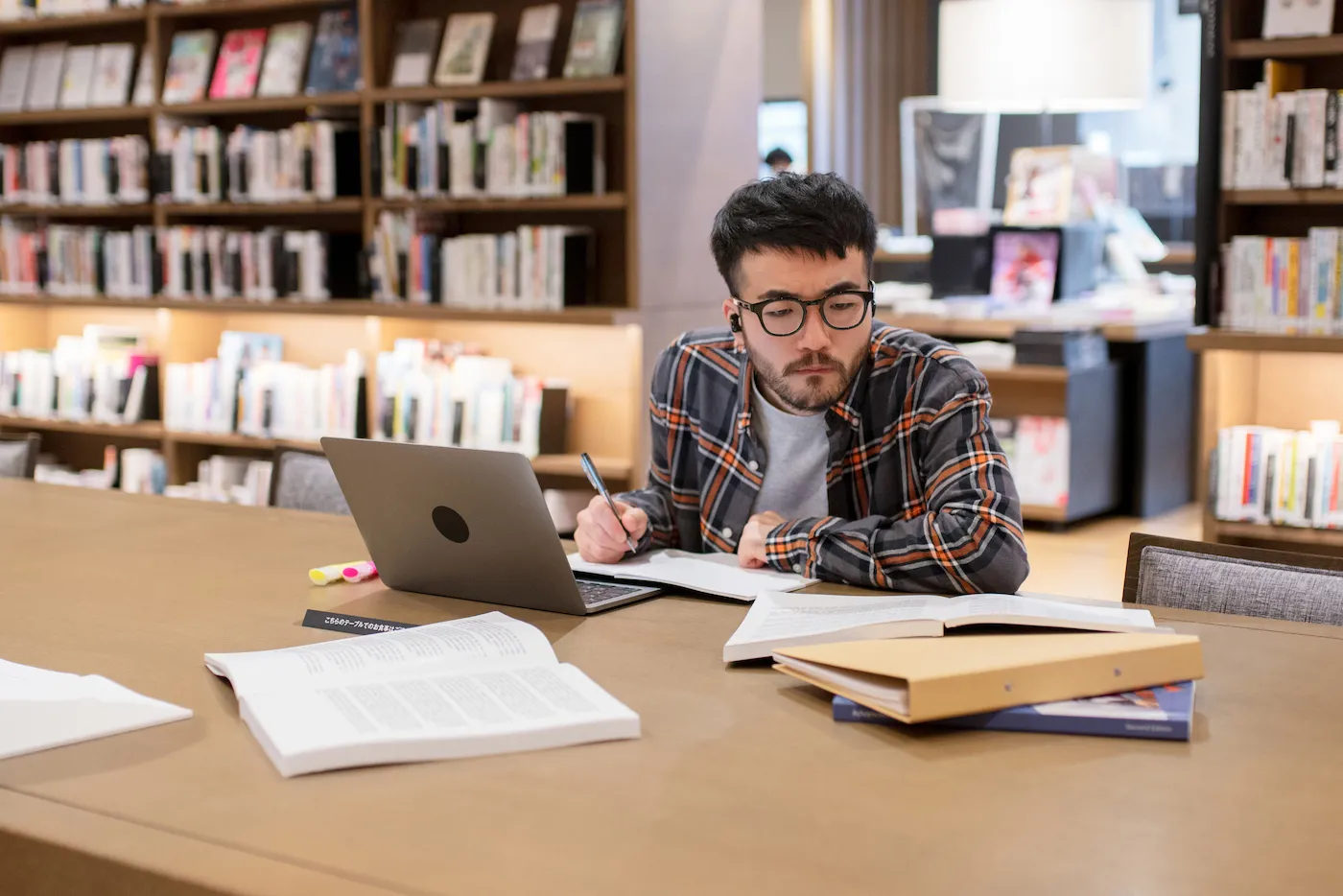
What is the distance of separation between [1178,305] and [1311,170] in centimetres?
272

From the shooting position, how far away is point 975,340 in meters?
6.25

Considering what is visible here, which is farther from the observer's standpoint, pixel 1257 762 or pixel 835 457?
pixel 835 457

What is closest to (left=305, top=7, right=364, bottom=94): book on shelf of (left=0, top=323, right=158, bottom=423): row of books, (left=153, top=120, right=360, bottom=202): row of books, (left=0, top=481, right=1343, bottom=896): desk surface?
(left=153, top=120, right=360, bottom=202): row of books

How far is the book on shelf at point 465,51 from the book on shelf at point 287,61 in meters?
0.62

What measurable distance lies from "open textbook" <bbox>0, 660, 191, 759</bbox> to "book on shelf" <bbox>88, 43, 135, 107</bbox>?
4424mm

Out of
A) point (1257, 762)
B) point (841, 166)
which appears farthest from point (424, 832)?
point (841, 166)

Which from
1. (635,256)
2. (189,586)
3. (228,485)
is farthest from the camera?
(228,485)

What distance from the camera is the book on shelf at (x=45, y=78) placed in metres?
5.61

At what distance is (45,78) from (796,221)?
14.7ft

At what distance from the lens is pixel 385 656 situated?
60.2 inches

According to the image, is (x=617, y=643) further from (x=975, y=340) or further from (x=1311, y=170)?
(x=975, y=340)

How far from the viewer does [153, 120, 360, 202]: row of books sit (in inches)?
193

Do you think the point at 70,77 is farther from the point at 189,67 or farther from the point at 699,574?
the point at 699,574

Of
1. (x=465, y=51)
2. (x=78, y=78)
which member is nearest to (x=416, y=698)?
(x=465, y=51)
